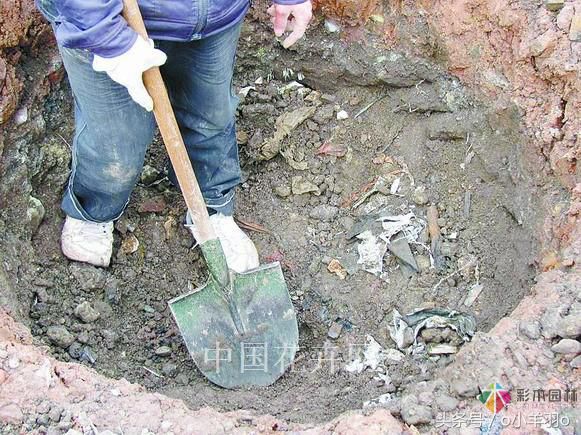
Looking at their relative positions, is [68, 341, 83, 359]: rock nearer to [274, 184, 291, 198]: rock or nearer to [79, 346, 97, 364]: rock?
[79, 346, 97, 364]: rock

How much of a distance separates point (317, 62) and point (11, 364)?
6.55ft

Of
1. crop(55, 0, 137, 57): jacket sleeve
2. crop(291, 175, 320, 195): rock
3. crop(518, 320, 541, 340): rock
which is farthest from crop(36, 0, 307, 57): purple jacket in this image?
crop(518, 320, 541, 340): rock

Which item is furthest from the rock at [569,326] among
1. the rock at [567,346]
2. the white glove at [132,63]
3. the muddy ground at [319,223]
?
the white glove at [132,63]

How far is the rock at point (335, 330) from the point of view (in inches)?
115

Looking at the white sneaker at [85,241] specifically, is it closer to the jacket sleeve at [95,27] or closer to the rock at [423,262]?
the jacket sleeve at [95,27]

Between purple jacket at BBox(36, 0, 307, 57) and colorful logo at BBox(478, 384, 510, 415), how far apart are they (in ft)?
4.47

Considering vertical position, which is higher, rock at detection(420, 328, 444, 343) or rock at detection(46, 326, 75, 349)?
rock at detection(420, 328, 444, 343)

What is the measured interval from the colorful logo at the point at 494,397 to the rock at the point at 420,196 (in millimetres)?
1194

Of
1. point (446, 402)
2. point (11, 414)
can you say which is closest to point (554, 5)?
point (446, 402)

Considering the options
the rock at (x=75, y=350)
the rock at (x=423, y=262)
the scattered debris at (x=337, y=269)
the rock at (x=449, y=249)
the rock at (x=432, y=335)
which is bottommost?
the rock at (x=75, y=350)

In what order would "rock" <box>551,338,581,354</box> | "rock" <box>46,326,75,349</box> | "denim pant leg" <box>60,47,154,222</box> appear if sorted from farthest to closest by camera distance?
1. "rock" <box>46,326,75,349</box>
2. "denim pant leg" <box>60,47,154,222</box>
3. "rock" <box>551,338,581,354</box>

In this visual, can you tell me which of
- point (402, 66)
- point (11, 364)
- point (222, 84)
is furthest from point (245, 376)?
point (402, 66)

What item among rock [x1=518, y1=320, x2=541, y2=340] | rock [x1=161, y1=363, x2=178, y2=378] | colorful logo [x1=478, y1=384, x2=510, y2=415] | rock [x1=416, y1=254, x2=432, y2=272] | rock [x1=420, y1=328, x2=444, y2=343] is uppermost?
rock [x1=518, y1=320, x2=541, y2=340]

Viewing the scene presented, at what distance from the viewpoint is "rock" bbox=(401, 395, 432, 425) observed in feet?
7.01
